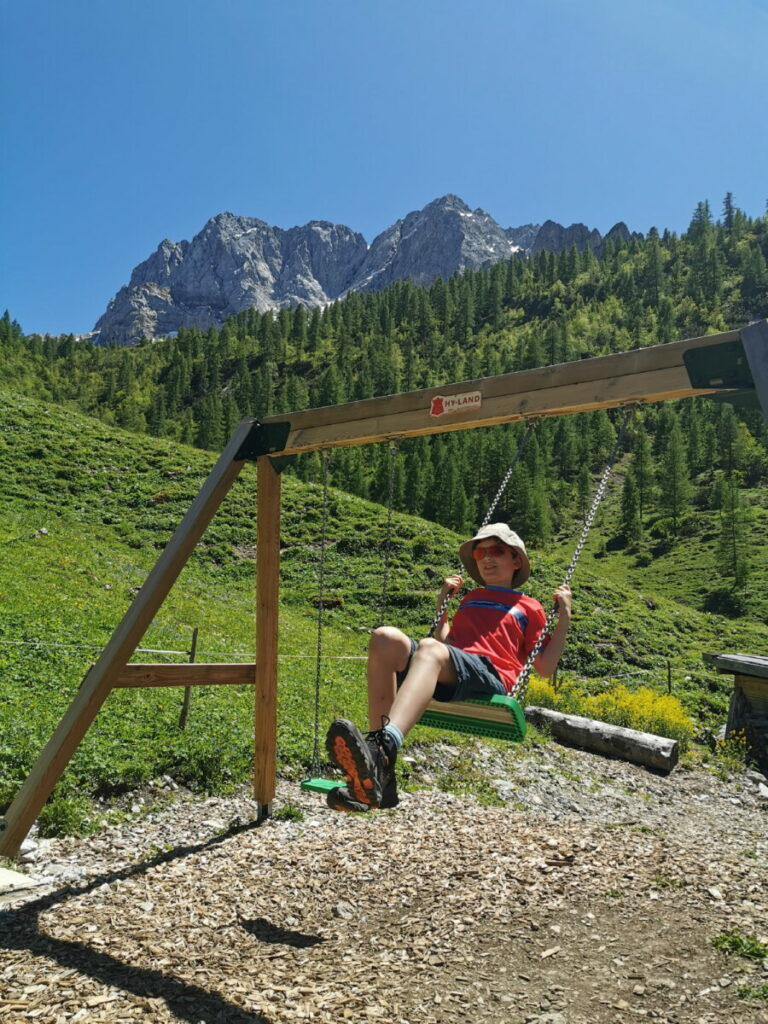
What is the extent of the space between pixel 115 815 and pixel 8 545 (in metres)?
15.0

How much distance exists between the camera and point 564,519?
275 feet

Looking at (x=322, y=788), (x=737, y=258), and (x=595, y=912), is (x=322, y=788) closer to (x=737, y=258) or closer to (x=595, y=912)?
(x=595, y=912)

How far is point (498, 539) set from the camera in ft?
15.8

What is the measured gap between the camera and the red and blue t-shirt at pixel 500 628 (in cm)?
432

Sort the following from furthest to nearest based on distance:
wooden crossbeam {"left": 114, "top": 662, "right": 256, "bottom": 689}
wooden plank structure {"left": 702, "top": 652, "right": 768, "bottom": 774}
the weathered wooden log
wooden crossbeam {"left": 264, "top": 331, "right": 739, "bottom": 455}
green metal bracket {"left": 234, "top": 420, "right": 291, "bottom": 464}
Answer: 1. wooden plank structure {"left": 702, "top": 652, "right": 768, "bottom": 774}
2. the weathered wooden log
3. green metal bracket {"left": 234, "top": 420, "right": 291, "bottom": 464}
4. wooden crossbeam {"left": 114, "top": 662, "right": 256, "bottom": 689}
5. wooden crossbeam {"left": 264, "top": 331, "right": 739, "bottom": 455}

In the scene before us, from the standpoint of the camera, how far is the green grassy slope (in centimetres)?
723

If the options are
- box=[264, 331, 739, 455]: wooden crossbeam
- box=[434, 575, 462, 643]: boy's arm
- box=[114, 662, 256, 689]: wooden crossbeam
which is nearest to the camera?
box=[264, 331, 739, 455]: wooden crossbeam

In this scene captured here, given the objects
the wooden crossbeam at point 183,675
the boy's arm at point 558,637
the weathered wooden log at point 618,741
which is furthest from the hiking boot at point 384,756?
the weathered wooden log at point 618,741

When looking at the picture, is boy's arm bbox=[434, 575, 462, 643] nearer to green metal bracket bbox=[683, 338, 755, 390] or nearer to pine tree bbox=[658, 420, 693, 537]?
green metal bracket bbox=[683, 338, 755, 390]

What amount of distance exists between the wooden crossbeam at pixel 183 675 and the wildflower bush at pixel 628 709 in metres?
9.50

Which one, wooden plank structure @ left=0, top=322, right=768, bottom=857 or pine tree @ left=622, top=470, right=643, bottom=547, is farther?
pine tree @ left=622, top=470, right=643, bottom=547

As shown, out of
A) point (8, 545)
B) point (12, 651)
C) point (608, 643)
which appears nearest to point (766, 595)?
point (608, 643)

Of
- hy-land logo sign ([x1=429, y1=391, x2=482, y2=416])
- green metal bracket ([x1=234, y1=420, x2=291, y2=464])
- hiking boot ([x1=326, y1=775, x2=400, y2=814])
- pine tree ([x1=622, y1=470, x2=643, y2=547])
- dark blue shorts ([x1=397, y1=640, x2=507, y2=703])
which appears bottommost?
hiking boot ([x1=326, y1=775, x2=400, y2=814])

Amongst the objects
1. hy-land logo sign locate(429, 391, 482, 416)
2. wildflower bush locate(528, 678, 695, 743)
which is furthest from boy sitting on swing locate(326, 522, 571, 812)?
wildflower bush locate(528, 678, 695, 743)
